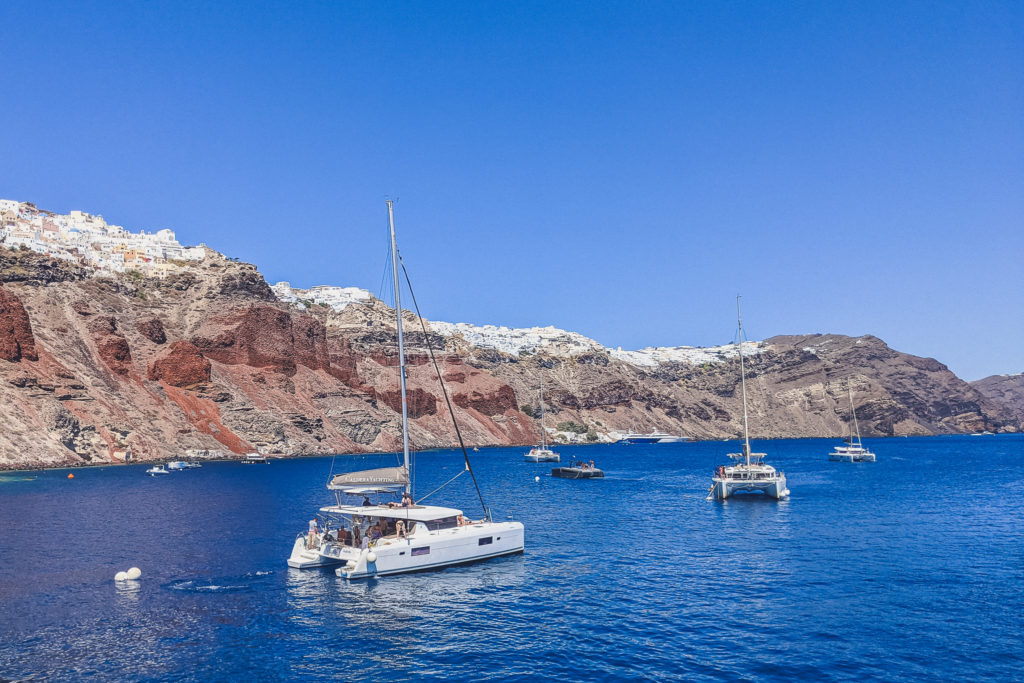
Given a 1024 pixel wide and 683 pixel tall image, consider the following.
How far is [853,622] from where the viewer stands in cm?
3231

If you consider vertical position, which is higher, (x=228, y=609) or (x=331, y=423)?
(x=331, y=423)

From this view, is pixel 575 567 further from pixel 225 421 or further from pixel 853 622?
pixel 225 421

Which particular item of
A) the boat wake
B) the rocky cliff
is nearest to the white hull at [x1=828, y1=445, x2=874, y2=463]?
the rocky cliff

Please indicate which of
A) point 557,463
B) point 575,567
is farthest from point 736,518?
point 557,463

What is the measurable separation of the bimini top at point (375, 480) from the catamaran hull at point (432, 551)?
4.13 meters

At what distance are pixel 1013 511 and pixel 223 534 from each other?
70468mm

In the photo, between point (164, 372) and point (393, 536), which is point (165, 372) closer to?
point (164, 372)

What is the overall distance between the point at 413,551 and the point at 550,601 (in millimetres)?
9178

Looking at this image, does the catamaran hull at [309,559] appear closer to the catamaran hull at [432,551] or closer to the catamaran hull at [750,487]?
the catamaran hull at [432,551]

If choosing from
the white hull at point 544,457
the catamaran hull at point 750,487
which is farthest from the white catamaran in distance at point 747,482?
the white hull at point 544,457

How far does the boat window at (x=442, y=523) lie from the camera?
1731 inches

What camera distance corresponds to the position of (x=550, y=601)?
36375mm

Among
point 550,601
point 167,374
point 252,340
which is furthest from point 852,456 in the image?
point 167,374

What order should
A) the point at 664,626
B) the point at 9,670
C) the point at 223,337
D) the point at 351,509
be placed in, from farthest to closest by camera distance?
the point at 223,337, the point at 351,509, the point at 664,626, the point at 9,670
